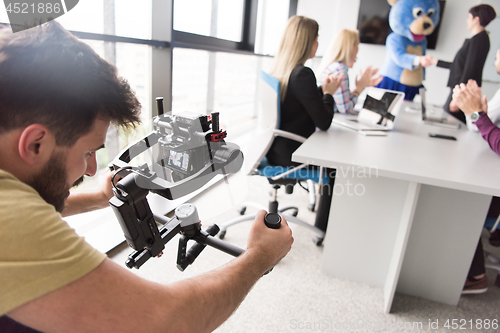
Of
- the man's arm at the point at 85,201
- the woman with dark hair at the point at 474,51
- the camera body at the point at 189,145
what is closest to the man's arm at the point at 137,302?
the camera body at the point at 189,145

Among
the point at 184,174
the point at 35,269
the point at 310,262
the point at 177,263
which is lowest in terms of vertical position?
the point at 310,262

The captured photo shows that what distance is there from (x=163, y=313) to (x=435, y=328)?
147cm

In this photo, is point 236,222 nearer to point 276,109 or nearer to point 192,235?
point 276,109

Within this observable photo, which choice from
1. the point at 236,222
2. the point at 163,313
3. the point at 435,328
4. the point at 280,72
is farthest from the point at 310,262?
the point at 163,313

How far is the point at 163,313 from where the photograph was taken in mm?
476

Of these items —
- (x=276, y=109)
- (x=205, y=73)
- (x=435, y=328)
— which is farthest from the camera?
(x=205, y=73)

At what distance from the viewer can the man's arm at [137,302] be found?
1.38 feet

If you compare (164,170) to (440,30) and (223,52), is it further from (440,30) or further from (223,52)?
(440,30)

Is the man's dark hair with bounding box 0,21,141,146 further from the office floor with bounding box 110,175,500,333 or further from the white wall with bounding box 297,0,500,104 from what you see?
the white wall with bounding box 297,0,500,104

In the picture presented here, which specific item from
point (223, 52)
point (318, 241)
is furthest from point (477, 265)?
point (223, 52)

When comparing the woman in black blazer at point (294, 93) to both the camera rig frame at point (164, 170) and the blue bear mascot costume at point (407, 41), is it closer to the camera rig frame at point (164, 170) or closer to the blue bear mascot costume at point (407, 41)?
the camera rig frame at point (164, 170)

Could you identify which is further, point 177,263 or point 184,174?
point 177,263

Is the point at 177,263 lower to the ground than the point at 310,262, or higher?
higher

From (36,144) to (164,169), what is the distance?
18 centimetres
